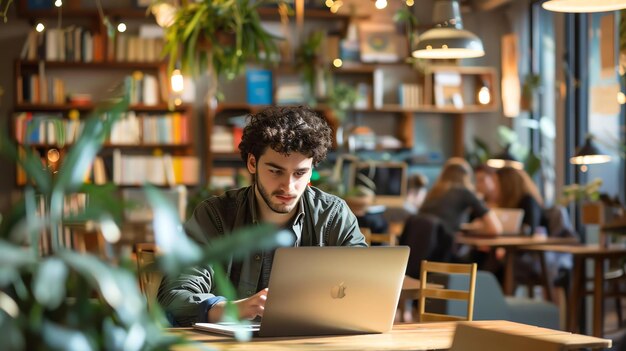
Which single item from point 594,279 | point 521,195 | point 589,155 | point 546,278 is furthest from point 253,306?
point 521,195

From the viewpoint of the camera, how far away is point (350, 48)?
10352 mm

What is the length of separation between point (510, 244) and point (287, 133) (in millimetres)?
4724

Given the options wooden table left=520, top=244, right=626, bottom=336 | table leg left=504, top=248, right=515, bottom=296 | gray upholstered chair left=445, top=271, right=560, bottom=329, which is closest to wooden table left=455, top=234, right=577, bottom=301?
table leg left=504, top=248, right=515, bottom=296

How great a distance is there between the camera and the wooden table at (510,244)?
7.56 m

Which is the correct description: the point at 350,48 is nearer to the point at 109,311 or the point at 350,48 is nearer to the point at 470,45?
the point at 470,45

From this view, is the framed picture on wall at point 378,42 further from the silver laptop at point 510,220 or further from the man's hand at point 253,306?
the man's hand at point 253,306

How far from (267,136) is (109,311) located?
6.29 feet

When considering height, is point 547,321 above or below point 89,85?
below

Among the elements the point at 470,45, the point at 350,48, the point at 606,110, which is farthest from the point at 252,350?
the point at 350,48

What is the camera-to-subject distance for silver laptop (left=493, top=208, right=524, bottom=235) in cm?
806

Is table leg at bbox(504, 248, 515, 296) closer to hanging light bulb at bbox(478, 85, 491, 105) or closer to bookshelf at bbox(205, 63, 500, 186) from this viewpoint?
hanging light bulb at bbox(478, 85, 491, 105)

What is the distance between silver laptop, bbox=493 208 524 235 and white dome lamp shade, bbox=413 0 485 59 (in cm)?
266

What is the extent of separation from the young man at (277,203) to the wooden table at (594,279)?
3.85 meters

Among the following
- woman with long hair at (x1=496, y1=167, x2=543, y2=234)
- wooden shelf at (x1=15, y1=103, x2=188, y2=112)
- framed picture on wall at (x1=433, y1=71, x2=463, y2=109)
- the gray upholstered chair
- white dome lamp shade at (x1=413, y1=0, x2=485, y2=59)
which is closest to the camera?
the gray upholstered chair
